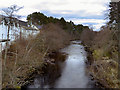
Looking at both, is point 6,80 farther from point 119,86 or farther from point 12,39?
point 119,86

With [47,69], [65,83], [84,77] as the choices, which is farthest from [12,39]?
[84,77]

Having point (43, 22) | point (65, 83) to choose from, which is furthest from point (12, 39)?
point (43, 22)

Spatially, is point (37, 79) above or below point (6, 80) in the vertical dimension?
below

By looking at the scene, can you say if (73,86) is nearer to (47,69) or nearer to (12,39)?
(47,69)

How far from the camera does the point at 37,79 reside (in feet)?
34.4

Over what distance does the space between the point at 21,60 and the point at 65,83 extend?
330cm

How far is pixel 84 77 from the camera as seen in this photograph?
35.1ft

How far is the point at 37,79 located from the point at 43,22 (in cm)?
1719

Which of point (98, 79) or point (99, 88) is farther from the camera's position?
point (98, 79)

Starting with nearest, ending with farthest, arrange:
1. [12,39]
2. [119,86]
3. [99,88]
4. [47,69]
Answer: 1. [119,86]
2. [99,88]
3. [12,39]
4. [47,69]

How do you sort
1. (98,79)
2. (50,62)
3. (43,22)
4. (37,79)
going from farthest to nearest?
(43,22)
(50,62)
(37,79)
(98,79)

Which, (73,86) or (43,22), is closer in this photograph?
(73,86)

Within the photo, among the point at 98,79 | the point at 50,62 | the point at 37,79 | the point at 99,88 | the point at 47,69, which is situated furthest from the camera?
the point at 50,62

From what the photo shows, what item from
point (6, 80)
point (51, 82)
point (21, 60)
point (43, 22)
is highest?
point (43, 22)
